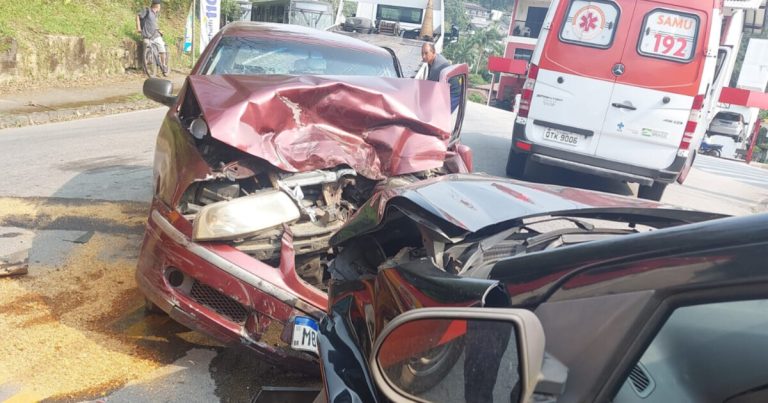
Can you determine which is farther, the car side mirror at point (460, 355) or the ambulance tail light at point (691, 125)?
the ambulance tail light at point (691, 125)

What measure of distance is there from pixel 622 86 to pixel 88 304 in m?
6.08

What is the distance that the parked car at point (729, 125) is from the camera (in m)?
24.5

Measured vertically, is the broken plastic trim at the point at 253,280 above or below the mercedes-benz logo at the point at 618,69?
below

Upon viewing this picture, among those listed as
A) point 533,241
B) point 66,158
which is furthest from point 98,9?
point 533,241

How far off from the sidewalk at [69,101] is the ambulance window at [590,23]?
8.17 meters

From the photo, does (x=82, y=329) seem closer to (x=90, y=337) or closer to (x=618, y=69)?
(x=90, y=337)

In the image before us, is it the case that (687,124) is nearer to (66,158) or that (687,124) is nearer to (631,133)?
(631,133)

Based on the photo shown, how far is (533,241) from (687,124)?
5525 millimetres

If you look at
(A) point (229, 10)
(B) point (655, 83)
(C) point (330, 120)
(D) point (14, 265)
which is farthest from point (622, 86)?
(A) point (229, 10)

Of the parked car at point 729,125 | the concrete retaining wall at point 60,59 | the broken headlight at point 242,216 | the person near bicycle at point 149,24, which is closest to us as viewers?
the broken headlight at point 242,216

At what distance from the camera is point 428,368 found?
4.60ft

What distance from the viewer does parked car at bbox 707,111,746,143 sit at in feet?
80.4

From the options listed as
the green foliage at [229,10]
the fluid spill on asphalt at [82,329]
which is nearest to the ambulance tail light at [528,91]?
the fluid spill on asphalt at [82,329]

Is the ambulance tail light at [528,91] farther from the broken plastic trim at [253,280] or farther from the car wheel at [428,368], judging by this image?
the car wheel at [428,368]
